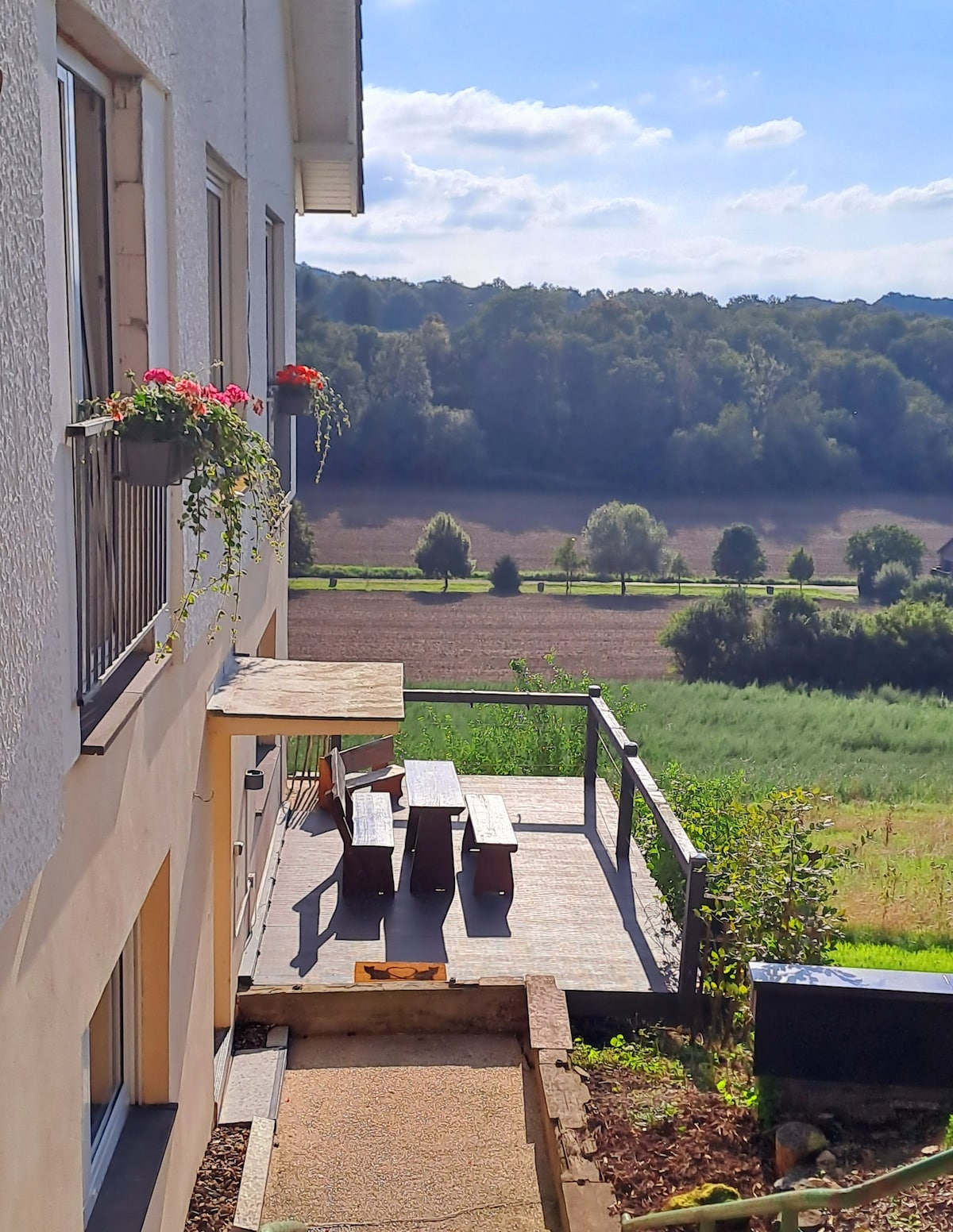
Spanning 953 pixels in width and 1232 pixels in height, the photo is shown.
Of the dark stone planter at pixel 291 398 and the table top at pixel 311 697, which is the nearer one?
the table top at pixel 311 697

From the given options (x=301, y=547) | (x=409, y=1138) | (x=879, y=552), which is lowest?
(x=879, y=552)

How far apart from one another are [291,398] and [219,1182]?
15.3 feet

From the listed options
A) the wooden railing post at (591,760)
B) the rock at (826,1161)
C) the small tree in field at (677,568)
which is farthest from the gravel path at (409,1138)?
the small tree in field at (677,568)

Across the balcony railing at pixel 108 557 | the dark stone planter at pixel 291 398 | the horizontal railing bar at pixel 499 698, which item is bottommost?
the horizontal railing bar at pixel 499 698

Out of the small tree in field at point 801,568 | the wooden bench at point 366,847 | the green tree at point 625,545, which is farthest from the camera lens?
the green tree at point 625,545

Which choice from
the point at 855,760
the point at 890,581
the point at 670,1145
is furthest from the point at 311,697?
the point at 890,581

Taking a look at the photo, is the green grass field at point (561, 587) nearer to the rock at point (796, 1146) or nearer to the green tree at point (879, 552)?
the green tree at point (879, 552)

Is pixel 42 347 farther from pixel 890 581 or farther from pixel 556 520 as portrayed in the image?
pixel 556 520

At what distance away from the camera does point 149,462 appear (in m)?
3.35

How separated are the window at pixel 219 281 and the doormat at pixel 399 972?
345 cm

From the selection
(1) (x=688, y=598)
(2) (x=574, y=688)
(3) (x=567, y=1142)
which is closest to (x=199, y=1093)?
(3) (x=567, y=1142)

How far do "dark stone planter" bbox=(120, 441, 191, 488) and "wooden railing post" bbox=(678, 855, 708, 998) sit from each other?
14.7ft

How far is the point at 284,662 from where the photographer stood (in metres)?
6.48

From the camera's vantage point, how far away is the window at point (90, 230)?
3.36 meters
